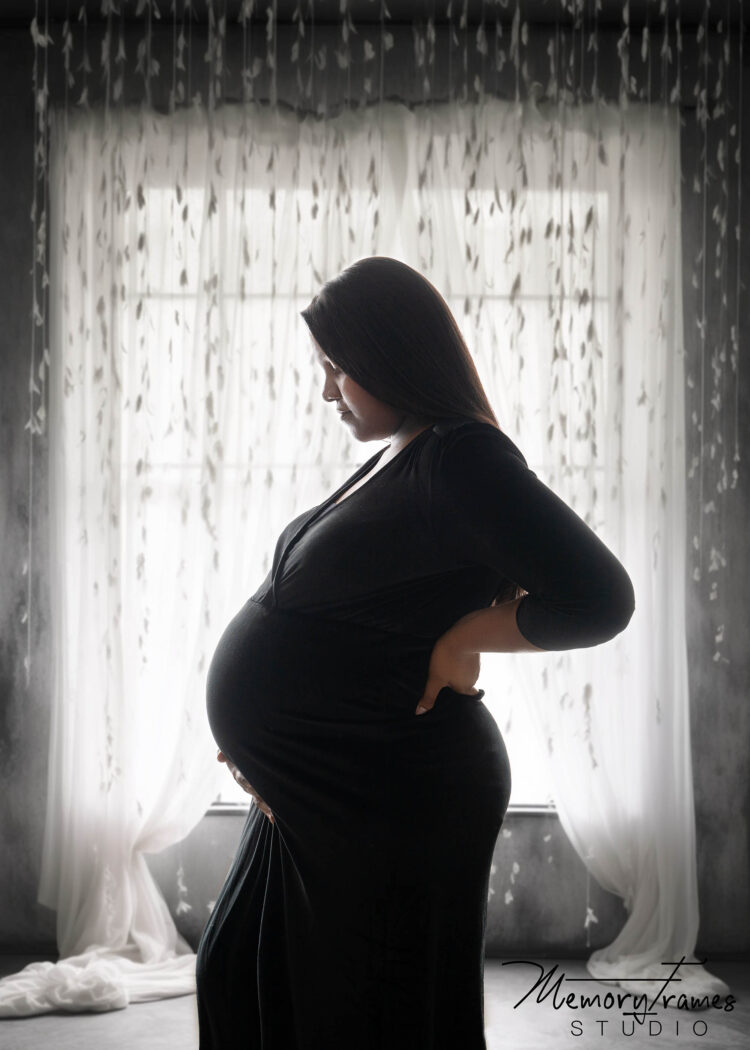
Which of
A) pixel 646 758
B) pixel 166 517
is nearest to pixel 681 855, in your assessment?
pixel 646 758

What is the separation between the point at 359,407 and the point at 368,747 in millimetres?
370

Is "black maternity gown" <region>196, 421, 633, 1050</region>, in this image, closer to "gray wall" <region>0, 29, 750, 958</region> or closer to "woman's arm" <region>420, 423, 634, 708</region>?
"woman's arm" <region>420, 423, 634, 708</region>

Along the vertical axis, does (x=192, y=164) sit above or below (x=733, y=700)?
above

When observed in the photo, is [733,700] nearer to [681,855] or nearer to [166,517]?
[681,855]

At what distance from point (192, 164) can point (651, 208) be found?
Answer: 1.29 metres

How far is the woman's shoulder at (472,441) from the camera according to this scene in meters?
0.87

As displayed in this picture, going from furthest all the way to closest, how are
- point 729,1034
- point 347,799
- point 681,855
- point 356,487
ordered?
point 681,855
point 729,1034
point 356,487
point 347,799

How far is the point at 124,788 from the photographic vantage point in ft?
7.99

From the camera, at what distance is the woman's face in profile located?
38.6 inches

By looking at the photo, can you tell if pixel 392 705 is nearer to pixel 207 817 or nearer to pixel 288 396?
pixel 288 396

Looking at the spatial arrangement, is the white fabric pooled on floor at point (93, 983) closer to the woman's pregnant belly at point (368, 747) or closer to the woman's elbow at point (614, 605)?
the woman's pregnant belly at point (368, 747)

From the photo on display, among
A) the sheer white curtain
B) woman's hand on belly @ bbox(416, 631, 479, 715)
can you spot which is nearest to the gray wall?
the sheer white curtain

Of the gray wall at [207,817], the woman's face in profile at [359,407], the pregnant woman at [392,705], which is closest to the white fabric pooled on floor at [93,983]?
the gray wall at [207,817]

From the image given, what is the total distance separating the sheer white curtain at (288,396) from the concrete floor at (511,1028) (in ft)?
0.98
